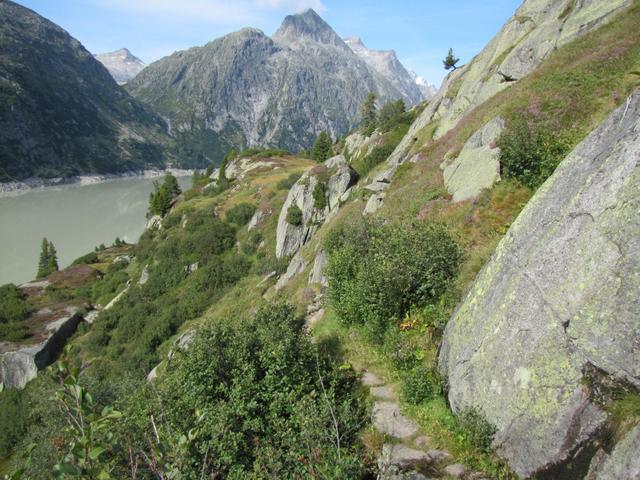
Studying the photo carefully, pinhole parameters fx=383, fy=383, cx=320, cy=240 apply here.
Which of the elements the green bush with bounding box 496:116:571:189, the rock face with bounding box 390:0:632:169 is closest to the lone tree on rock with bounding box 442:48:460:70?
the rock face with bounding box 390:0:632:169

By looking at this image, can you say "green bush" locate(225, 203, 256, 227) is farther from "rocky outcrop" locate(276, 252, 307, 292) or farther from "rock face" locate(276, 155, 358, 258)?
"rocky outcrop" locate(276, 252, 307, 292)

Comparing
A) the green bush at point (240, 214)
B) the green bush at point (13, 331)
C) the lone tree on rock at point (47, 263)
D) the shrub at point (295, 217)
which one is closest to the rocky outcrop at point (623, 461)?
the shrub at point (295, 217)

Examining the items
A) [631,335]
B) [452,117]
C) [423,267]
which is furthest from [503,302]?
[452,117]

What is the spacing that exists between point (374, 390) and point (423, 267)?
375cm

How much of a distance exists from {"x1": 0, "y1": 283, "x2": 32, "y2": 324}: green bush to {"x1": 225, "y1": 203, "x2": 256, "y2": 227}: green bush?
32.0m

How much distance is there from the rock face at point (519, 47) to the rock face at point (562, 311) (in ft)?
94.4

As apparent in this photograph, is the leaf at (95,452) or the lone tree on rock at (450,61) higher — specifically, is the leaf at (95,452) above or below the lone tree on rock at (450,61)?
below

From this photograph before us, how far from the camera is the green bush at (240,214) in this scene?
2250 inches

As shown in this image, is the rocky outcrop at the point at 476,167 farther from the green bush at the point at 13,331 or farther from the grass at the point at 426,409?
the green bush at the point at 13,331

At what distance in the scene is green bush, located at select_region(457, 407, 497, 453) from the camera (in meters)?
6.94

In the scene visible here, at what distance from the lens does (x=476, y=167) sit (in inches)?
677

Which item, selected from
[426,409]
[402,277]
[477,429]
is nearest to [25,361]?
[402,277]

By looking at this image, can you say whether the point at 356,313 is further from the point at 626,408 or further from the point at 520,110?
the point at 520,110

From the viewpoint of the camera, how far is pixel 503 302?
7316mm
